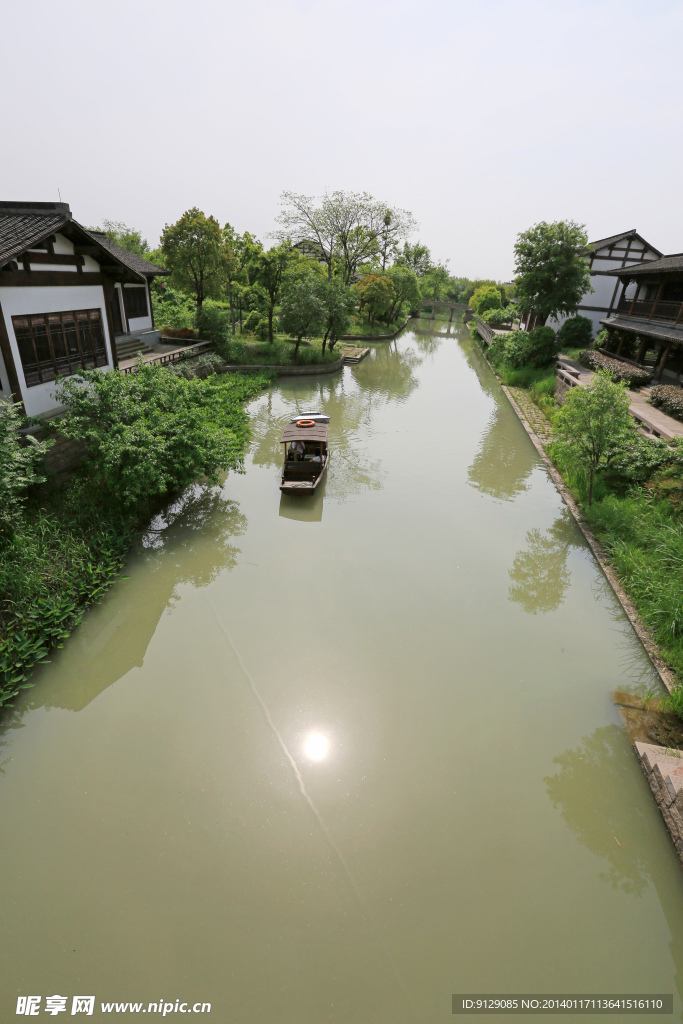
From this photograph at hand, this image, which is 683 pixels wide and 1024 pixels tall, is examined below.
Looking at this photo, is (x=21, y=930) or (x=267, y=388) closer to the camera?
(x=21, y=930)

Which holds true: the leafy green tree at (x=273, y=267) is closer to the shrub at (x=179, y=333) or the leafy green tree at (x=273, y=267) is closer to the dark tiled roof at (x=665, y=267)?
the shrub at (x=179, y=333)

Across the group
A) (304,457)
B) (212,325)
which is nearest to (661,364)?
(304,457)

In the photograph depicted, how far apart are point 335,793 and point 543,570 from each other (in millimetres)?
7819

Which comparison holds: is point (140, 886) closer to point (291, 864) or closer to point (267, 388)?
point (291, 864)

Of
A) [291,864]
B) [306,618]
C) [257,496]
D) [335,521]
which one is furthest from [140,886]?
[257,496]

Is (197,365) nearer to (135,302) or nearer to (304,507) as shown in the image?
(135,302)

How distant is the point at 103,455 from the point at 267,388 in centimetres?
1643

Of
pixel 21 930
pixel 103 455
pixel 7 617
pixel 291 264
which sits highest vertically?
pixel 291 264

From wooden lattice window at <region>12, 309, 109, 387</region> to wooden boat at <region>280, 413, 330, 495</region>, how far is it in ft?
22.2

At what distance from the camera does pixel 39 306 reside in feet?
44.6

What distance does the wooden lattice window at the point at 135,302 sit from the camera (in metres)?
24.8

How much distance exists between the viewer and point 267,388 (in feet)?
87.1

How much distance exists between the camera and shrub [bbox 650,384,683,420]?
697 inches

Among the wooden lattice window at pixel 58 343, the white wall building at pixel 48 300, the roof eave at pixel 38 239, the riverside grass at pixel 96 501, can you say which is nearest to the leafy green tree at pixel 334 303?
the white wall building at pixel 48 300
